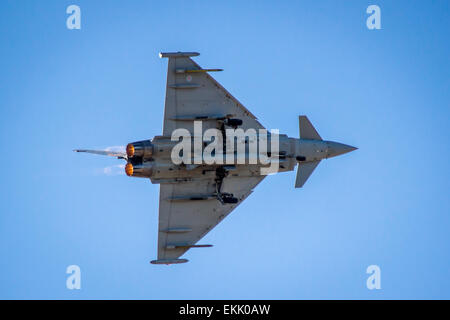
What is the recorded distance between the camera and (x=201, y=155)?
99.6ft

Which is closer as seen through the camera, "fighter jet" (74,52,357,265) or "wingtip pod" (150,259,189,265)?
"fighter jet" (74,52,357,265)

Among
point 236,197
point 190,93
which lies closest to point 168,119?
point 190,93

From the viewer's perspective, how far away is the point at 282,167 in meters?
31.9

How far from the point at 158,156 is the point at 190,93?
2.02m

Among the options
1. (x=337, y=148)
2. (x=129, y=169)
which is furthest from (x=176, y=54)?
(x=337, y=148)

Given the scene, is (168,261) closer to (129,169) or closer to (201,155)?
(129,169)

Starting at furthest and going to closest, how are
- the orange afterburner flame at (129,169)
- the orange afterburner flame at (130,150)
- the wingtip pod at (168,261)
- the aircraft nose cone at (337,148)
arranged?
the aircraft nose cone at (337,148)
the wingtip pod at (168,261)
the orange afterburner flame at (129,169)
the orange afterburner flame at (130,150)

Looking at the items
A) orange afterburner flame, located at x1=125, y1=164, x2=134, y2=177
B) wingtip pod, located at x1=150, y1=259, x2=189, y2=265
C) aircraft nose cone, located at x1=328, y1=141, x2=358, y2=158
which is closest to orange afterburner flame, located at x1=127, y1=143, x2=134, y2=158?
orange afterburner flame, located at x1=125, y1=164, x2=134, y2=177

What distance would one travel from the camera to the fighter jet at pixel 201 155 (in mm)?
30141

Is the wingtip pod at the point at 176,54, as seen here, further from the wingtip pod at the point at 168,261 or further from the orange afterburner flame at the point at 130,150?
the wingtip pod at the point at 168,261

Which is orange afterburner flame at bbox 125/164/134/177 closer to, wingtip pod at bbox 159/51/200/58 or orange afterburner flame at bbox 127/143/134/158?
orange afterburner flame at bbox 127/143/134/158

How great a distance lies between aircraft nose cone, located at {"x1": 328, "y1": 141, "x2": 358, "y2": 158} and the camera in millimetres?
32438

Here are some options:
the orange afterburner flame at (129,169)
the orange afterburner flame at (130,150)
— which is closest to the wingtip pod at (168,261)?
the orange afterburner flame at (129,169)

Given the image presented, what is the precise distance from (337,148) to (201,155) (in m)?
4.58
